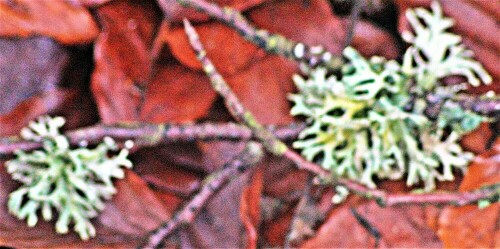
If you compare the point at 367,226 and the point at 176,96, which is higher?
the point at 176,96

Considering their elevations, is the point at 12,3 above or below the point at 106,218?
above

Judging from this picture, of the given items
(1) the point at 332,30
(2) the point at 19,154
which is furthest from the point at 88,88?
(1) the point at 332,30

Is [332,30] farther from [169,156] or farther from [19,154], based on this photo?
[19,154]

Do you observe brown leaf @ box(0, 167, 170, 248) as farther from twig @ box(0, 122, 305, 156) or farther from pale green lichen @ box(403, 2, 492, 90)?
pale green lichen @ box(403, 2, 492, 90)

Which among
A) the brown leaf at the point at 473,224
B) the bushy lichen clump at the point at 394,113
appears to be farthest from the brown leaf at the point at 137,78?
the brown leaf at the point at 473,224

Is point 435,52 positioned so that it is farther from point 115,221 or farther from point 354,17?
point 115,221

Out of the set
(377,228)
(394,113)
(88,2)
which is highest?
(88,2)

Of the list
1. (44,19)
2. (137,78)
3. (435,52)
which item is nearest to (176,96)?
(137,78)
